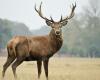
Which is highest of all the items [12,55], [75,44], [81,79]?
[12,55]

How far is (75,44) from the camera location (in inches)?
4619

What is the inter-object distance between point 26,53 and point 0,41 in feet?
269

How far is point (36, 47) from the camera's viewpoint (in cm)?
1942

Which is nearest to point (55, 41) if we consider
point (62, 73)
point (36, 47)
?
point (36, 47)

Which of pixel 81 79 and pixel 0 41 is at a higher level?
pixel 81 79

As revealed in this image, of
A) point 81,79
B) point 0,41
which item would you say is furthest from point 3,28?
point 81,79

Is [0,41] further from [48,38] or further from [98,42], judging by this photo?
[48,38]

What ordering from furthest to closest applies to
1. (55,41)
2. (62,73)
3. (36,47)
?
(62,73) → (55,41) → (36,47)

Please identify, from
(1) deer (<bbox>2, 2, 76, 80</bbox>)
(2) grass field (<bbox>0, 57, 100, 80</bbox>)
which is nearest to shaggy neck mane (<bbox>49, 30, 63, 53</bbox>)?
(1) deer (<bbox>2, 2, 76, 80</bbox>)

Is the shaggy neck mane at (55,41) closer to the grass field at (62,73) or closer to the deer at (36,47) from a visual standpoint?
the deer at (36,47)

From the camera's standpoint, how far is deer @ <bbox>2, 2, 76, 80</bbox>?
18.9 m

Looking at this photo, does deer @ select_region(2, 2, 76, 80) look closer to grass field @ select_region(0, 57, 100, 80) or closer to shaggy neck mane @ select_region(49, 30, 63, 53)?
shaggy neck mane @ select_region(49, 30, 63, 53)

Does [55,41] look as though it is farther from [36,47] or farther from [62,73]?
[62,73]

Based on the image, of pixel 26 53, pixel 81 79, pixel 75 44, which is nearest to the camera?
pixel 26 53
